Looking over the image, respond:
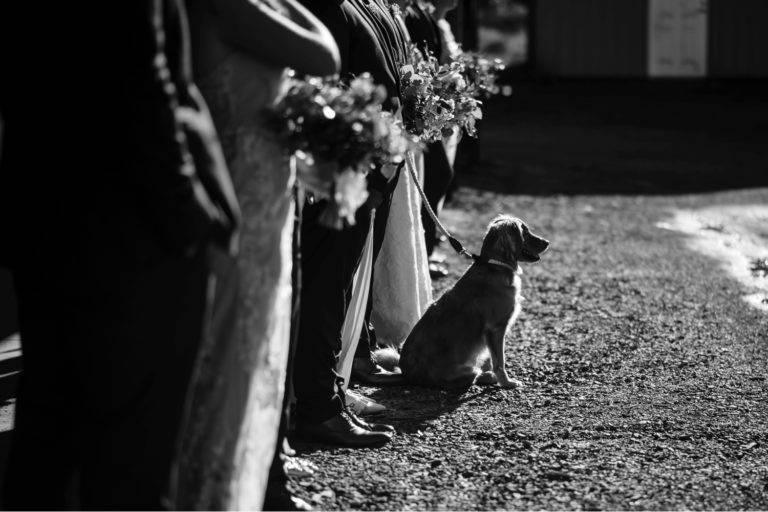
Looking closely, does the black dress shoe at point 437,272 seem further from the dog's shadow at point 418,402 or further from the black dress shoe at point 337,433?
the black dress shoe at point 337,433

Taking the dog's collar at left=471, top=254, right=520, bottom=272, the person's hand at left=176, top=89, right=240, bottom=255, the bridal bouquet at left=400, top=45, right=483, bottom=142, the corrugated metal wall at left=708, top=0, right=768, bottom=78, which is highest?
the corrugated metal wall at left=708, top=0, right=768, bottom=78

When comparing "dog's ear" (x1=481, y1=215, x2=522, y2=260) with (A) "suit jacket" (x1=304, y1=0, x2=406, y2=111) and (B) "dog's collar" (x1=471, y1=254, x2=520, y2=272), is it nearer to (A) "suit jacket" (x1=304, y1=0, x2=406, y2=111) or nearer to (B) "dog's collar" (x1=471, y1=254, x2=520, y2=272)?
(B) "dog's collar" (x1=471, y1=254, x2=520, y2=272)

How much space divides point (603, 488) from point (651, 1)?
89.9ft

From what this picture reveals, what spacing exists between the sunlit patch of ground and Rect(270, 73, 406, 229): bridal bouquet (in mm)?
5931

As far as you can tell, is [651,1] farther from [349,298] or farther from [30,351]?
[30,351]

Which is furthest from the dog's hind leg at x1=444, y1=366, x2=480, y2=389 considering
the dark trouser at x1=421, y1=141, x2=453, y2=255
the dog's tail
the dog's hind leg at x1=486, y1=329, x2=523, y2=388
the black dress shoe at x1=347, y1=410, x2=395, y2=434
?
the dark trouser at x1=421, y1=141, x2=453, y2=255

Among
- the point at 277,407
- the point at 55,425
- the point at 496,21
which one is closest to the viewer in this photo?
the point at 55,425

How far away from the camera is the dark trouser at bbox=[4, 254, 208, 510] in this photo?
3295 millimetres

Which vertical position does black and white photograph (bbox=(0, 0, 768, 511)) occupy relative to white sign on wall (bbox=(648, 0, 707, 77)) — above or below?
below

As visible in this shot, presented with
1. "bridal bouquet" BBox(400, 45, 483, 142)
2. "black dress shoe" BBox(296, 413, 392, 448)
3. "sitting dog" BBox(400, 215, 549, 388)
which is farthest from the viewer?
"sitting dog" BBox(400, 215, 549, 388)

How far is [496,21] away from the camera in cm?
4988

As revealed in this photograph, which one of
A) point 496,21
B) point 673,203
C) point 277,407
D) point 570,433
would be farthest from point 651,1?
point 277,407

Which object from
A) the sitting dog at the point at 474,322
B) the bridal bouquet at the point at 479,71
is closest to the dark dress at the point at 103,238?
the sitting dog at the point at 474,322

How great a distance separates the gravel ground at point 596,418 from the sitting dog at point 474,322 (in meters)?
0.12
